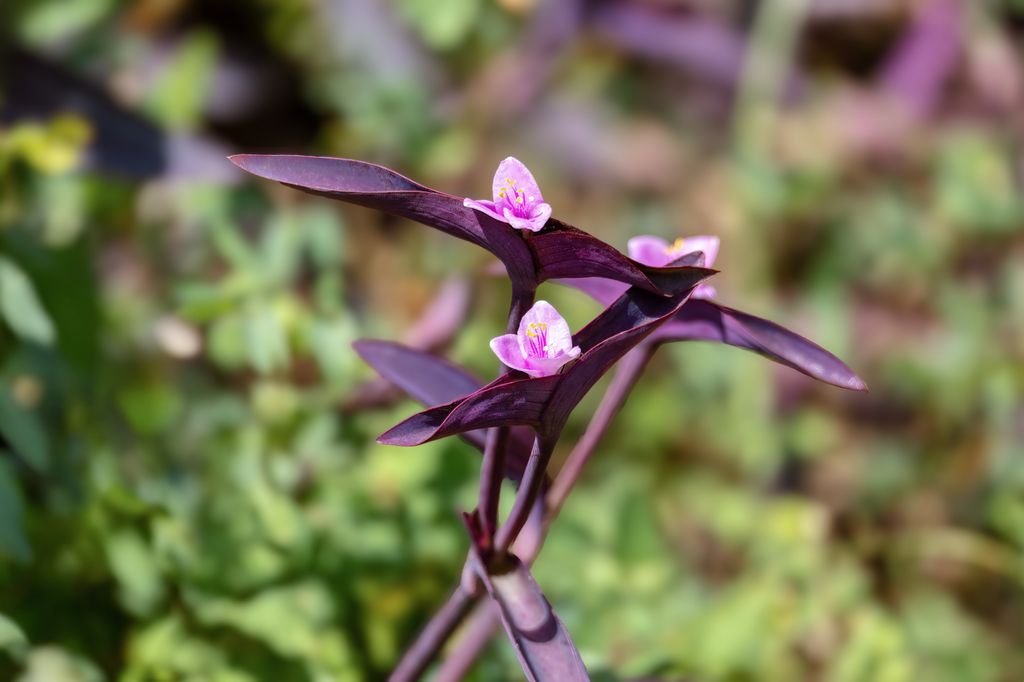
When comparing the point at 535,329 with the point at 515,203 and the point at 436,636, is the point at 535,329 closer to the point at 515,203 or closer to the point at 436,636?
the point at 515,203

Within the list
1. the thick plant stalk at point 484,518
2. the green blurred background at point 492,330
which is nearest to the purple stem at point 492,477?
the thick plant stalk at point 484,518

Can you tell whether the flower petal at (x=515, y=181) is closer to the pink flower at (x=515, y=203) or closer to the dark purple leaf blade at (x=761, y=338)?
the pink flower at (x=515, y=203)

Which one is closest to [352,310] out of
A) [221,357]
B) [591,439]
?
[221,357]

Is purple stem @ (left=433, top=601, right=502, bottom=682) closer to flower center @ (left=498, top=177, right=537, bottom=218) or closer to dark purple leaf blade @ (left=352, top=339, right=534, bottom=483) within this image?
dark purple leaf blade @ (left=352, top=339, right=534, bottom=483)

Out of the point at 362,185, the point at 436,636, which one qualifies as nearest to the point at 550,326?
the point at 362,185

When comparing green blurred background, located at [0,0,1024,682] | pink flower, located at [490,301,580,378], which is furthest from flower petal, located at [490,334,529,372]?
green blurred background, located at [0,0,1024,682]

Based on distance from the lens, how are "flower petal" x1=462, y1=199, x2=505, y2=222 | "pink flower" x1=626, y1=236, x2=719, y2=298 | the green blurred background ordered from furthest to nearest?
1. the green blurred background
2. "pink flower" x1=626, y1=236, x2=719, y2=298
3. "flower petal" x1=462, y1=199, x2=505, y2=222

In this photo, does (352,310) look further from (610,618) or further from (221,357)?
(610,618)
